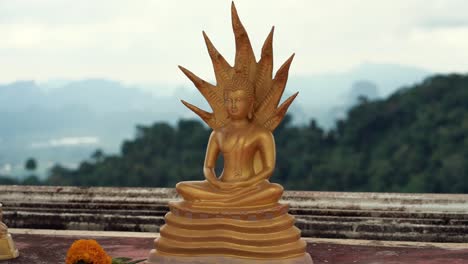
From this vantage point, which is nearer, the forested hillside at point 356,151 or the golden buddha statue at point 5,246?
the golden buddha statue at point 5,246

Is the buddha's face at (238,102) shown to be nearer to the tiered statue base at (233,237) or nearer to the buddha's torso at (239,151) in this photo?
the buddha's torso at (239,151)

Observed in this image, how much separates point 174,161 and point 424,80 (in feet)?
22.8

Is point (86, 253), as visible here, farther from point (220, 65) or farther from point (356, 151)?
point (356, 151)

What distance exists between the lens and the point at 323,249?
761cm

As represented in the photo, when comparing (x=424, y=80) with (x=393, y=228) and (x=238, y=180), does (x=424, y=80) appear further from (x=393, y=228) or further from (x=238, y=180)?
(x=238, y=180)

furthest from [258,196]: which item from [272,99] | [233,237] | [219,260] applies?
[272,99]

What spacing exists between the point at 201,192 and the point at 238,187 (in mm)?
275

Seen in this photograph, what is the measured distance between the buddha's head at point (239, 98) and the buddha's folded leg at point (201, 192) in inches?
22.5

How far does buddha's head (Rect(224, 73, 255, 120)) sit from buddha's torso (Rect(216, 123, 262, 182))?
0.14 meters

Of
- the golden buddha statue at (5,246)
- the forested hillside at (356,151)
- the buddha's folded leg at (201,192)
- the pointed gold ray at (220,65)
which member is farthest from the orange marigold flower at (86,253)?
the forested hillside at (356,151)

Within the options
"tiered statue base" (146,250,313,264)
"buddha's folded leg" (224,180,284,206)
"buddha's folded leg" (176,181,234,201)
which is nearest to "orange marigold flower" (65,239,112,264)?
"tiered statue base" (146,250,313,264)

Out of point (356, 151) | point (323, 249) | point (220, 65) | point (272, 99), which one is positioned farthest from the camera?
point (356, 151)

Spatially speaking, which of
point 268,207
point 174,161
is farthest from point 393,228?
point 174,161

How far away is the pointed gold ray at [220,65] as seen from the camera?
22.0 ft
